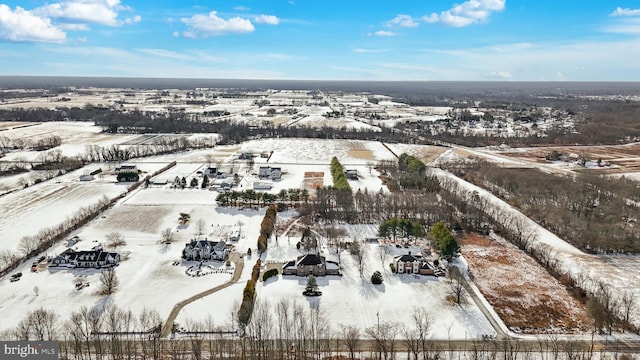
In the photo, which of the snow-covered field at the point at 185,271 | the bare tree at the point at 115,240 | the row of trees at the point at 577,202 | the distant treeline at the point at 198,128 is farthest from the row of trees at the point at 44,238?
the row of trees at the point at 577,202

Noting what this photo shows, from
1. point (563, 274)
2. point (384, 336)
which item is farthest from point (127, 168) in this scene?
point (563, 274)

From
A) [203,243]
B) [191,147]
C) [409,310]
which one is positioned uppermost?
[191,147]

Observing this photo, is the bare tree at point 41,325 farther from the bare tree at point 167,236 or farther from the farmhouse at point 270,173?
the farmhouse at point 270,173

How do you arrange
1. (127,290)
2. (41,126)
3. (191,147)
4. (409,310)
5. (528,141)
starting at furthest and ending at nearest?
1. (41,126)
2. (528,141)
3. (191,147)
4. (127,290)
5. (409,310)

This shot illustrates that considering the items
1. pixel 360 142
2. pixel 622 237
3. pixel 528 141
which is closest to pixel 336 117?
pixel 360 142

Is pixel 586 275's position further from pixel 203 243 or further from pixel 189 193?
pixel 189 193

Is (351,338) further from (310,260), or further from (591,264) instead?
(591,264)
